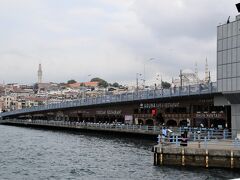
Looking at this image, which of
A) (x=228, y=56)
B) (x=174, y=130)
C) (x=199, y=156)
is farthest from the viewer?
(x=174, y=130)

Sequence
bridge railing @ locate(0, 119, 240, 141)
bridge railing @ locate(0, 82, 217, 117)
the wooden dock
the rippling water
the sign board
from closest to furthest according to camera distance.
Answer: the rippling water, the wooden dock, bridge railing @ locate(0, 119, 240, 141), bridge railing @ locate(0, 82, 217, 117), the sign board

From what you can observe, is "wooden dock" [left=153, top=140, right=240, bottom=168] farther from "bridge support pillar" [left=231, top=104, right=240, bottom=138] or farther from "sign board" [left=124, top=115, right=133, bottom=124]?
"sign board" [left=124, top=115, right=133, bottom=124]

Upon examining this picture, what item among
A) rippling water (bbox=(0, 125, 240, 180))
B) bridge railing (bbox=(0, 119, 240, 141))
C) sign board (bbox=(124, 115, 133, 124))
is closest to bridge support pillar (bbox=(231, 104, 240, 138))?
bridge railing (bbox=(0, 119, 240, 141))

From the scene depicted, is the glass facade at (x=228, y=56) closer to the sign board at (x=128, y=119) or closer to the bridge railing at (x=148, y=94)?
the bridge railing at (x=148, y=94)

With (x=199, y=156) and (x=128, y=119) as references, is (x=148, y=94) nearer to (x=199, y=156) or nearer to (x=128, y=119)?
(x=128, y=119)

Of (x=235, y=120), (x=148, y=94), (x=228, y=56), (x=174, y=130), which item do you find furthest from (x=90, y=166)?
(x=148, y=94)

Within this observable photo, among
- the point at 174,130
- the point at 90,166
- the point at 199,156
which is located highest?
the point at 174,130

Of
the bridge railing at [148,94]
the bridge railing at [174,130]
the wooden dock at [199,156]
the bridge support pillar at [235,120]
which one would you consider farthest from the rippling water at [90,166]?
the bridge railing at [148,94]

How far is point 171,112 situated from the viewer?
92688 mm

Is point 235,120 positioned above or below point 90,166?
above

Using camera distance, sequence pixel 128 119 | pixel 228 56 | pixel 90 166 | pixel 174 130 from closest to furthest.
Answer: pixel 90 166
pixel 228 56
pixel 174 130
pixel 128 119

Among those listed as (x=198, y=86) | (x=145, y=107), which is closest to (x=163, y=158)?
(x=198, y=86)

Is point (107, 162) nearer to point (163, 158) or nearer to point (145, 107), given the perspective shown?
point (163, 158)

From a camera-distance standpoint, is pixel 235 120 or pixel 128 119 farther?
pixel 128 119
